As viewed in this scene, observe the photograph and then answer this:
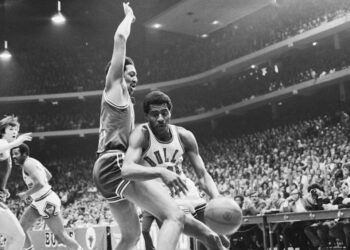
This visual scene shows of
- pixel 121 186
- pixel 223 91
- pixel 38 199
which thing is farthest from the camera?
pixel 223 91

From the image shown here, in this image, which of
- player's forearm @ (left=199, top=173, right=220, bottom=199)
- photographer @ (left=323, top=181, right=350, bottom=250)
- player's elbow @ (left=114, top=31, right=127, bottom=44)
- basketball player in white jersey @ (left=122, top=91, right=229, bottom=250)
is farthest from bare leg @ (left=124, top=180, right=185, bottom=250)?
photographer @ (left=323, top=181, right=350, bottom=250)

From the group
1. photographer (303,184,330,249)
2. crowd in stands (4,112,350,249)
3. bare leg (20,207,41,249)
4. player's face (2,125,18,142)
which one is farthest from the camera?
crowd in stands (4,112,350,249)

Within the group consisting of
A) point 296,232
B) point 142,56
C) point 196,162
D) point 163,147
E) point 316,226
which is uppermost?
point 142,56

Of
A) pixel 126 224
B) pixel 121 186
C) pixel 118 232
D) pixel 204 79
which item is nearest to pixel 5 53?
pixel 204 79

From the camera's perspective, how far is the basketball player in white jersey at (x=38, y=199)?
7.86 metres

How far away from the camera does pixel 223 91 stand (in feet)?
105

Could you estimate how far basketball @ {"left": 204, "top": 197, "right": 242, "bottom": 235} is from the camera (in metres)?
4.20

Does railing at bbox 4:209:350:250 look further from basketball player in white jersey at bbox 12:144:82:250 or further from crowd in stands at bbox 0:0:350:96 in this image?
crowd in stands at bbox 0:0:350:96

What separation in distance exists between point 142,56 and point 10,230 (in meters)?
30.9

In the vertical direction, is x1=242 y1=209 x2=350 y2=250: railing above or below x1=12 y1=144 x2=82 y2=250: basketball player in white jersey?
below

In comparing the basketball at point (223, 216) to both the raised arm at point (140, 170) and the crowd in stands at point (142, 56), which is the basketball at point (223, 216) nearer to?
the raised arm at point (140, 170)

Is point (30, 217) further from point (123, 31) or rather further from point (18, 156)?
point (123, 31)

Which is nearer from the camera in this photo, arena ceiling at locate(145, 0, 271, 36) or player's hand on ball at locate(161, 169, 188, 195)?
player's hand on ball at locate(161, 169, 188, 195)

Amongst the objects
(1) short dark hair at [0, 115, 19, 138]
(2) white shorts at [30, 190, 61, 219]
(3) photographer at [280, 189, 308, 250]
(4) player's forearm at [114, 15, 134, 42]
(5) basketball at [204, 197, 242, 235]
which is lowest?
(3) photographer at [280, 189, 308, 250]
